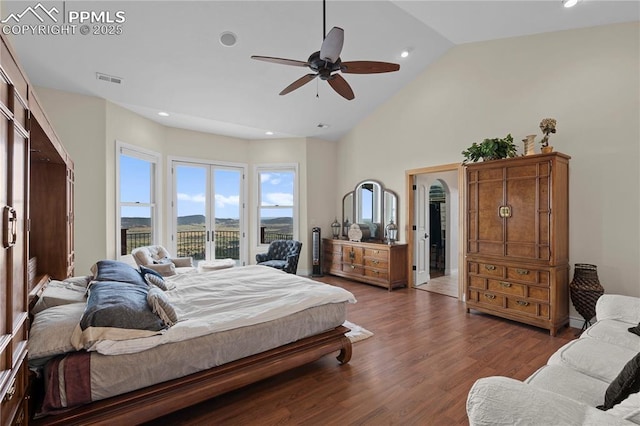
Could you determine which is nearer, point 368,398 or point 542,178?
point 368,398

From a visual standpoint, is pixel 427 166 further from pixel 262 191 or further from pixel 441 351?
pixel 262 191

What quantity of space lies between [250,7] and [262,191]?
12.7 ft

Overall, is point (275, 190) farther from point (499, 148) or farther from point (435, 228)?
point (499, 148)

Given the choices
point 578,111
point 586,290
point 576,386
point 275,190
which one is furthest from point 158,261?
point 578,111

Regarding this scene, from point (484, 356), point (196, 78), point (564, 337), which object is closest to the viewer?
point (484, 356)

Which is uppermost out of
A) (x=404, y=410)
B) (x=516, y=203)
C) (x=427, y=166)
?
(x=427, y=166)

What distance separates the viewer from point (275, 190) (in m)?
6.62

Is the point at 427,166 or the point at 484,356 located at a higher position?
the point at 427,166

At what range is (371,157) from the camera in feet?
20.0

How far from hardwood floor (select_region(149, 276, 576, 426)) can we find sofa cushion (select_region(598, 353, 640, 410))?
937 mm

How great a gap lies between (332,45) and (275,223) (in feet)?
15.6

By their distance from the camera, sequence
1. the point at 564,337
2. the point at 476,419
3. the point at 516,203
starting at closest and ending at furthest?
1. the point at 476,419
2. the point at 564,337
3. the point at 516,203

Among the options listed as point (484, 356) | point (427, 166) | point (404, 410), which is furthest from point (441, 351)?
point (427, 166)

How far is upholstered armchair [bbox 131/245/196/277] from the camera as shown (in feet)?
13.7
